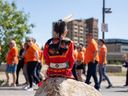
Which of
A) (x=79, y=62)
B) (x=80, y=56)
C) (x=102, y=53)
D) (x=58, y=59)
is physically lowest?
(x=79, y=62)

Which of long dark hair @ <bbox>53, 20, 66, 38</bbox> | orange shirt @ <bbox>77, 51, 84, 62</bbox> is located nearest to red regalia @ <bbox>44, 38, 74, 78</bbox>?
long dark hair @ <bbox>53, 20, 66, 38</bbox>

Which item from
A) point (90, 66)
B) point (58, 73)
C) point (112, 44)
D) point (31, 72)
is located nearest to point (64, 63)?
point (58, 73)

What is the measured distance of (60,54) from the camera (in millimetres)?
7801

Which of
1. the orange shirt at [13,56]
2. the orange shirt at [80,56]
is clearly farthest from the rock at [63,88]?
the orange shirt at [80,56]

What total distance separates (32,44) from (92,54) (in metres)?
2.31

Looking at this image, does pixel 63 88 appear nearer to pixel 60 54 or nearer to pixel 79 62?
pixel 60 54

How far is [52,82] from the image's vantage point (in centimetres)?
745

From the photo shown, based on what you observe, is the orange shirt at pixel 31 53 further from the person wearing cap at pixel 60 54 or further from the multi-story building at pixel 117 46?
the multi-story building at pixel 117 46

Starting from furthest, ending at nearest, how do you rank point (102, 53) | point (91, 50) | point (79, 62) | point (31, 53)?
point (79, 62)
point (102, 53)
point (31, 53)
point (91, 50)

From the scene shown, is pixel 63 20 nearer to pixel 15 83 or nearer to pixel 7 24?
pixel 15 83

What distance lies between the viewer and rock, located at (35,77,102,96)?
728 cm

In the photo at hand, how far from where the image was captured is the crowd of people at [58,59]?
7.77 m

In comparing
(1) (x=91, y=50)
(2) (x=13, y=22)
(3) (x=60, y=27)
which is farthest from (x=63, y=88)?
(2) (x=13, y=22)

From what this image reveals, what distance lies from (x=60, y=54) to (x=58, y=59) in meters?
0.08
